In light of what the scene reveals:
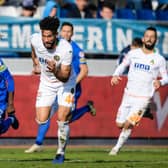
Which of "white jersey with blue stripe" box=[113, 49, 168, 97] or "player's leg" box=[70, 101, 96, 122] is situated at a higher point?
"white jersey with blue stripe" box=[113, 49, 168, 97]

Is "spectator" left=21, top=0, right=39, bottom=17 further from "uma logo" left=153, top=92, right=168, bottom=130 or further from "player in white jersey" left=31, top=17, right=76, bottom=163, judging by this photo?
"player in white jersey" left=31, top=17, right=76, bottom=163

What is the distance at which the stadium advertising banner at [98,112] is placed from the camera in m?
19.5

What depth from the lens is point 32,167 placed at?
12953 millimetres

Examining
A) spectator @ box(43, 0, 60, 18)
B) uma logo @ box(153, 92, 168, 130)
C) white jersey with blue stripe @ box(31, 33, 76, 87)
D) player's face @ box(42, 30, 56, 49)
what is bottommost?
uma logo @ box(153, 92, 168, 130)

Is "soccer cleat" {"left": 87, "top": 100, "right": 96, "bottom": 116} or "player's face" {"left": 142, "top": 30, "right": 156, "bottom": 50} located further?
"soccer cleat" {"left": 87, "top": 100, "right": 96, "bottom": 116}

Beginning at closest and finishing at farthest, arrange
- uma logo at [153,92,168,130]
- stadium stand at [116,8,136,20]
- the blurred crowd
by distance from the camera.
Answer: uma logo at [153,92,168,130] < the blurred crowd < stadium stand at [116,8,136,20]

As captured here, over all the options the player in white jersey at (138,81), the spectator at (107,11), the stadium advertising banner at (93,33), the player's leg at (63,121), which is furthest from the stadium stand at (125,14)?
the player's leg at (63,121)

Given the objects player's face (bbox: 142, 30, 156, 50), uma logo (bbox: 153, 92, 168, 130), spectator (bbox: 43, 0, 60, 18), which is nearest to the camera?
player's face (bbox: 142, 30, 156, 50)

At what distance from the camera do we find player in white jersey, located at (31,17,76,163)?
1338cm

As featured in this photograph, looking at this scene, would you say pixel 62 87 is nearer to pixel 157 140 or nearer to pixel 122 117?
pixel 122 117

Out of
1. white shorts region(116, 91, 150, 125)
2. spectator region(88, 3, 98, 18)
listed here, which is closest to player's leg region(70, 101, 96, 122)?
white shorts region(116, 91, 150, 125)

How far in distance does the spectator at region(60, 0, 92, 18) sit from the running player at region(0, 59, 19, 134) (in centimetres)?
742

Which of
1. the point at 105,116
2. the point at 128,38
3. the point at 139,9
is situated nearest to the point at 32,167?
the point at 105,116

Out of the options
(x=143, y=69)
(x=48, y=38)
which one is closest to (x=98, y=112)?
(x=143, y=69)
